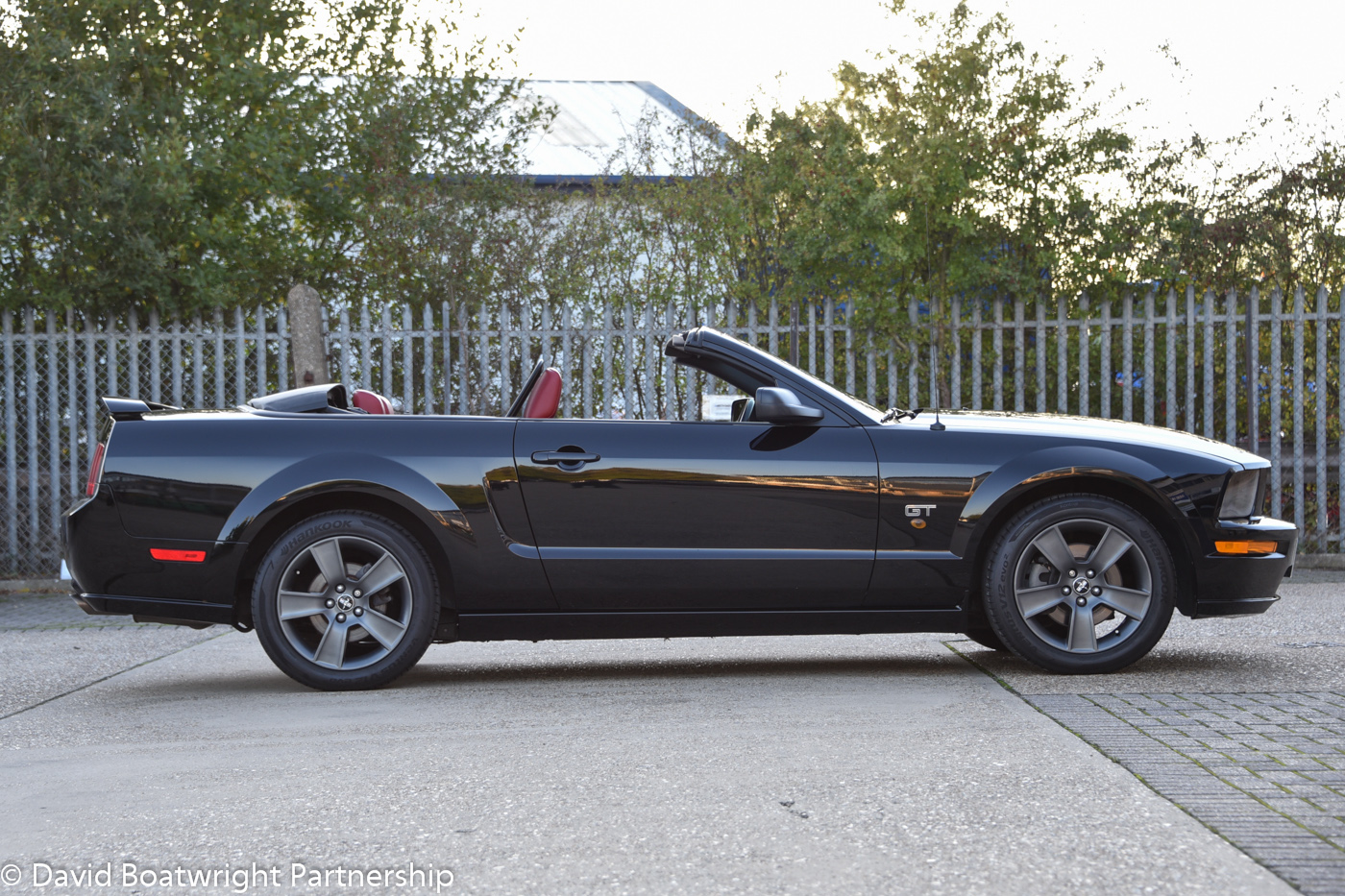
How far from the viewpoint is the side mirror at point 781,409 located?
539cm

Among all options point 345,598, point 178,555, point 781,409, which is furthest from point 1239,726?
point 178,555

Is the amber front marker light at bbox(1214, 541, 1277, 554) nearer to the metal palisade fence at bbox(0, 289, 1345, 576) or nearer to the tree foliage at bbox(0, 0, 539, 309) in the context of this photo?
the metal palisade fence at bbox(0, 289, 1345, 576)

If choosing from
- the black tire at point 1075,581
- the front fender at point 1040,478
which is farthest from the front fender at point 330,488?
the black tire at point 1075,581

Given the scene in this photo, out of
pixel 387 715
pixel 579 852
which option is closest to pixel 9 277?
pixel 387 715

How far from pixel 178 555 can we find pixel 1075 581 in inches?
141

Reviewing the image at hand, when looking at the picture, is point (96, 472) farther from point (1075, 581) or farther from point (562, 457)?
point (1075, 581)

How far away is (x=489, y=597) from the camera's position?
213 inches

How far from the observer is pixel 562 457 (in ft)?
17.8

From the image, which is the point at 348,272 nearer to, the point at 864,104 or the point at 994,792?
the point at 864,104

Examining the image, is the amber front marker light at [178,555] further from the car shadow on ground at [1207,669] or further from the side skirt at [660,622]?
the car shadow on ground at [1207,669]

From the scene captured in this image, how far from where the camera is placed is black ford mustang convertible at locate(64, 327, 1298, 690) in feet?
17.7

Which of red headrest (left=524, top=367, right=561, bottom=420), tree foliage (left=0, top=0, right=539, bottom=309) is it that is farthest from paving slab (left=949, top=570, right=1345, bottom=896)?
tree foliage (left=0, top=0, right=539, bottom=309)

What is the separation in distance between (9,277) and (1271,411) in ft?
32.2

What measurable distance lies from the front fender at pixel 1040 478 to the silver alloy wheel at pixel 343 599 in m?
2.26
